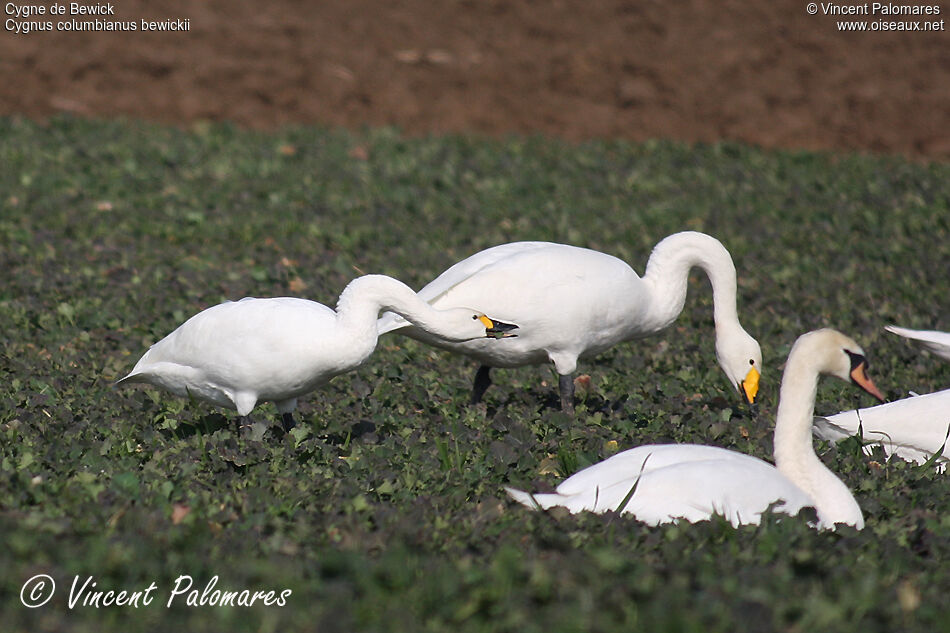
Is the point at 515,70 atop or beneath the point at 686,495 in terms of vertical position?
atop

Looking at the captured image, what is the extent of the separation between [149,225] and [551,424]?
17.0ft

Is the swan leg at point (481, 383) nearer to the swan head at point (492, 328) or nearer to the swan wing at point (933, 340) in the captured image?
the swan head at point (492, 328)

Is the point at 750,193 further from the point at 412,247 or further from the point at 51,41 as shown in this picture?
the point at 51,41

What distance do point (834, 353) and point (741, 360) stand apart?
159 cm

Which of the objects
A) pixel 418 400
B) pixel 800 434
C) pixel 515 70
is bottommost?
pixel 418 400

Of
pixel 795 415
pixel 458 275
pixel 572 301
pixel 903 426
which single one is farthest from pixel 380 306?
pixel 903 426

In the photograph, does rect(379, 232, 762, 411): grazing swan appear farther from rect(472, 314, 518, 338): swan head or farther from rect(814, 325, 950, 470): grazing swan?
rect(814, 325, 950, 470): grazing swan

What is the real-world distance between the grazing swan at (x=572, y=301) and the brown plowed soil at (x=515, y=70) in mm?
8523

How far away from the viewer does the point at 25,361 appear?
21.2 feet

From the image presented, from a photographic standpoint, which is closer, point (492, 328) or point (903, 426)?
point (492, 328)

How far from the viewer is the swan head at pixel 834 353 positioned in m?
4.55

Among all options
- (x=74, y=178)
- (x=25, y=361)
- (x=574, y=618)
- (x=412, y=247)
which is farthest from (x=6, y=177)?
(x=574, y=618)

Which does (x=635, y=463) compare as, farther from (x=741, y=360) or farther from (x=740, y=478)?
(x=741, y=360)

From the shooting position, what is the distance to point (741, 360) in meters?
6.16
